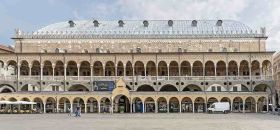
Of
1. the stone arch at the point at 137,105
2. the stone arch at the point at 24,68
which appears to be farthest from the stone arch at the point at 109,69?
the stone arch at the point at 24,68

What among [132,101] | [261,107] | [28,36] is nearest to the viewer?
[132,101]

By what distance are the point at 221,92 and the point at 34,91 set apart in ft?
99.6

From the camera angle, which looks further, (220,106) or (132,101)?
(132,101)

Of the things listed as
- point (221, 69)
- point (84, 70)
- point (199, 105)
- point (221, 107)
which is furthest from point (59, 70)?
point (221, 107)

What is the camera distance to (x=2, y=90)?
271ft

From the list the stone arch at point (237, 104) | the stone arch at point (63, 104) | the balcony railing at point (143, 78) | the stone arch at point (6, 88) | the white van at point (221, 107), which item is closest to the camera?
the white van at point (221, 107)

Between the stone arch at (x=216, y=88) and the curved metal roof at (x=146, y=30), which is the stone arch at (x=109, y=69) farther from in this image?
the stone arch at (x=216, y=88)

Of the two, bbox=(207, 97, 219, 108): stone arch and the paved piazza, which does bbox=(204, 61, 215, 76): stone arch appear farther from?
the paved piazza

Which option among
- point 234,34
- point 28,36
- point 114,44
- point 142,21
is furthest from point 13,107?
point 234,34

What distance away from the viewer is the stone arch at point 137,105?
257ft

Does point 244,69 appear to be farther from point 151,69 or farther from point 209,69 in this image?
point 151,69

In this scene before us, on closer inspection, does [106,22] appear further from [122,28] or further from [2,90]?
[2,90]

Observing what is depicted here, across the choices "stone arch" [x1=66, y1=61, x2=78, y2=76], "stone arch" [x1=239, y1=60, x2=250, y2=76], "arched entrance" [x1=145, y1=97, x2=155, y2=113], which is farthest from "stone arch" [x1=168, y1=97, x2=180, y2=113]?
"stone arch" [x1=66, y1=61, x2=78, y2=76]

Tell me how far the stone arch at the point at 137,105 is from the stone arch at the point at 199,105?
8.93 meters
